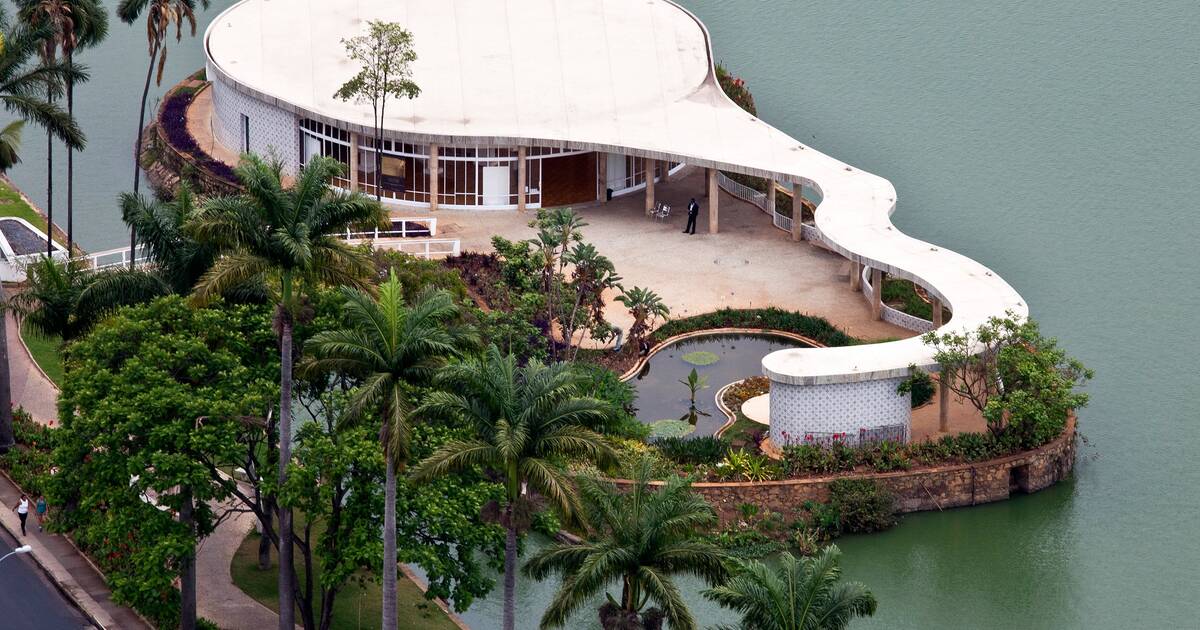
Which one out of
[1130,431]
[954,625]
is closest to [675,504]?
[954,625]

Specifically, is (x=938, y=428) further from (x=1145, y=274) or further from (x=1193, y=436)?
(x=1145, y=274)

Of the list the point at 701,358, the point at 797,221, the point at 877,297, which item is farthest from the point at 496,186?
the point at 877,297

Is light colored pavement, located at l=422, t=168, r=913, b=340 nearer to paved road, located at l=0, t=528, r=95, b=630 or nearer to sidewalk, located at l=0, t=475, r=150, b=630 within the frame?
sidewalk, located at l=0, t=475, r=150, b=630

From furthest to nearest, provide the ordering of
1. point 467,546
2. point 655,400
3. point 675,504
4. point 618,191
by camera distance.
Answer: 1. point 618,191
2. point 655,400
3. point 467,546
4. point 675,504

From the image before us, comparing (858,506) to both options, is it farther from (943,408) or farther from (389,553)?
(389,553)

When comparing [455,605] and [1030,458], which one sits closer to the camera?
[455,605]

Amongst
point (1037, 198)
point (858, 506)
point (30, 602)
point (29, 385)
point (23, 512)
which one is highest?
point (1037, 198)

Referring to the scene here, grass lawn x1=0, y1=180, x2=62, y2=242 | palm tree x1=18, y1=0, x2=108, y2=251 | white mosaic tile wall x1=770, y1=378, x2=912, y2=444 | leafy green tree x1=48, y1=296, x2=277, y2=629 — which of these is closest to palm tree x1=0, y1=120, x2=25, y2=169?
palm tree x1=18, y1=0, x2=108, y2=251
